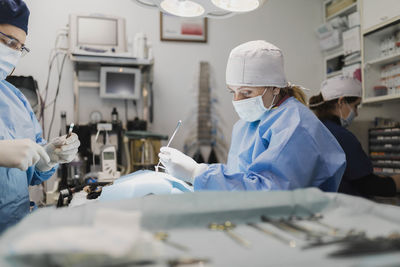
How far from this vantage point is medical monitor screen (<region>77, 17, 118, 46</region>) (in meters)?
3.12

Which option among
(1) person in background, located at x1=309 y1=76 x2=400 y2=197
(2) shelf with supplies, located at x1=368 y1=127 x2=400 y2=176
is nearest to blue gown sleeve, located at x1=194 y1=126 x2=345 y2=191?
(1) person in background, located at x1=309 y1=76 x2=400 y2=197

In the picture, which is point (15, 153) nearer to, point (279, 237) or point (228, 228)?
point (228, 228)

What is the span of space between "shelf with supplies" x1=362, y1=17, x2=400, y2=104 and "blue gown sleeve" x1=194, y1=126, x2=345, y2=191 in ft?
7.20

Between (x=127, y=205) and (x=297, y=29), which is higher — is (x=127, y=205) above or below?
below

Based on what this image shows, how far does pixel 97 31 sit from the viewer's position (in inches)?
124

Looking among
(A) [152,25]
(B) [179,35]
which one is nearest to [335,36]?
(B) [179,35]

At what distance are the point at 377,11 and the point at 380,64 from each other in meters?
0.52

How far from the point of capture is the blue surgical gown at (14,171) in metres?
1.30

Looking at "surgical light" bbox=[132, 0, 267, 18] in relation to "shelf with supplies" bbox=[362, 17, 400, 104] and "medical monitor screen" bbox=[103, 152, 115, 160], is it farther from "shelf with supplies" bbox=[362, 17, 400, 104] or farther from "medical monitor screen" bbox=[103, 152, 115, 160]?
"shelf with supplies" bbox=[362, 17, 400, 104]

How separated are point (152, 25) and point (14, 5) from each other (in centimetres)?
229

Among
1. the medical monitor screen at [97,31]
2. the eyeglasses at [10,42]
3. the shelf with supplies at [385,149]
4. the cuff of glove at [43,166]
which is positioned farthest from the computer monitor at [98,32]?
the shelf with supplies at [385,149]

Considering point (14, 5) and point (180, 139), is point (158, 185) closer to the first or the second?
point (14, 5)

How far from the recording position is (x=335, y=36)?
12.5 feet

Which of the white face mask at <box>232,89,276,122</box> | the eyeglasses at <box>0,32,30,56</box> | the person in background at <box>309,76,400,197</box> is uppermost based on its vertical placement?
the eyeglasses at <box>0,32,30,56</box>
